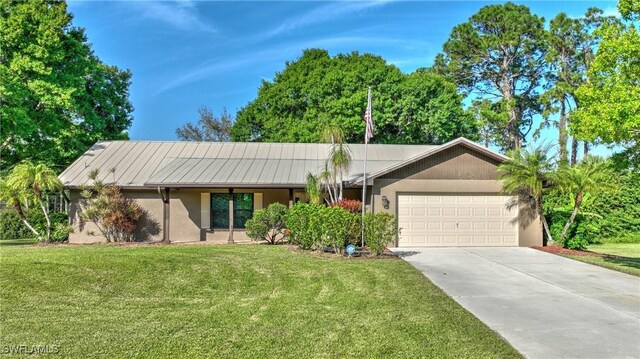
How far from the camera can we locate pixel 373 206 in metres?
14.5

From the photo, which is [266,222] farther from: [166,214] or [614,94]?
[614,94]

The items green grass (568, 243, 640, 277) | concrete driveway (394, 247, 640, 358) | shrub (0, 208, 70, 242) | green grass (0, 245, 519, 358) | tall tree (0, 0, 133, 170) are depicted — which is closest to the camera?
green grass (0, 245, 519, 358)

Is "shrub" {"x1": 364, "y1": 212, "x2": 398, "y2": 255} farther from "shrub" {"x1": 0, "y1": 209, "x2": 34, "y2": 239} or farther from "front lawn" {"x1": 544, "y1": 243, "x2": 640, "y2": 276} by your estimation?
"shrub" {"x1": 0, "y1": 209, "x2": 34, "y2": 239}

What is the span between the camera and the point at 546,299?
7.33 metres

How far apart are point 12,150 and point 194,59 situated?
11194mm

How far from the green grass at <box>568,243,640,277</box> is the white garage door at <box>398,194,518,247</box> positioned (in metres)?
2.95

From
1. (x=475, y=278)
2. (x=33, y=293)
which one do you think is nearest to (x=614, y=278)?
(x=475, y=278)

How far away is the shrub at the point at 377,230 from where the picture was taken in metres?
11.1

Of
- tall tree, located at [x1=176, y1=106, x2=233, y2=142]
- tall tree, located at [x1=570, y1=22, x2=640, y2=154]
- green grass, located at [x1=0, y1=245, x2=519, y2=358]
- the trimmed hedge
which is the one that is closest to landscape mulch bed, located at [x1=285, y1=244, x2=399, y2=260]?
the trimmed hedge

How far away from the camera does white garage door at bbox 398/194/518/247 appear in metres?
14.7

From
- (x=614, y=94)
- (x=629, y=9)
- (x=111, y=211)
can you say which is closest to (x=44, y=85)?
(x=111, y=211)

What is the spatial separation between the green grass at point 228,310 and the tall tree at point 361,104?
17139 mm

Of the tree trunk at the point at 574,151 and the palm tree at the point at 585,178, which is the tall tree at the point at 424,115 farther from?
the palm tree at the point at 585,178

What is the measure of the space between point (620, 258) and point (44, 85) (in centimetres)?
2369
